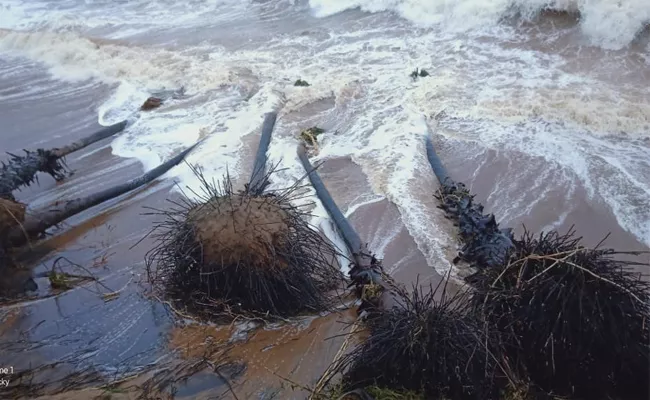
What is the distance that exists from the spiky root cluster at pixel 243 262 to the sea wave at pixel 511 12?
24.9ft

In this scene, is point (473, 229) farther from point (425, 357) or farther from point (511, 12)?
point (511, 12)

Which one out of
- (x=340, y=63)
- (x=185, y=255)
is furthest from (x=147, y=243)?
(x=340, y=63)

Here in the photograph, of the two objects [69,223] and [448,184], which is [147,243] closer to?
[69,223]

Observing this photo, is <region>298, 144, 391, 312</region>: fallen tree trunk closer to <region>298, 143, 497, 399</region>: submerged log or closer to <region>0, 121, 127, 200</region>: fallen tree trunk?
<region>298, 143, 497, 399</region>: submerged log

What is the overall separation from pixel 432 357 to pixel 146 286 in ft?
8.79

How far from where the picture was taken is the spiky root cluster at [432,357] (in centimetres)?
327

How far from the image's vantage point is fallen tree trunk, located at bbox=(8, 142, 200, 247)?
219 inches

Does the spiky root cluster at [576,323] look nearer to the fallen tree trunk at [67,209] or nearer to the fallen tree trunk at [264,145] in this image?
the fallen tree trunk at [264,145]

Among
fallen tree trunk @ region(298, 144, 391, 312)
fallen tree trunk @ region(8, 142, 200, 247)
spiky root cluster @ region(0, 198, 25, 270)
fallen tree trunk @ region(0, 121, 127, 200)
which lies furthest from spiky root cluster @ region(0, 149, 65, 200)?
fallen tree trunk @ region(298, 144, 391, 312)

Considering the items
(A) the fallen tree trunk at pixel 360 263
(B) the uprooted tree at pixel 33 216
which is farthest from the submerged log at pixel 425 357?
(B) the uprooted tree at pixel 33 216

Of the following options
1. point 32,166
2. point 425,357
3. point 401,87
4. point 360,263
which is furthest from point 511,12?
point 425,357

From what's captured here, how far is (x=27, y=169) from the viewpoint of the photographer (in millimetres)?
6840

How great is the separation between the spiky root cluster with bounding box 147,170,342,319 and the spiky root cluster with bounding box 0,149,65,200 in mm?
2709

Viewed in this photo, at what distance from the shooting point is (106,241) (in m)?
5.98
